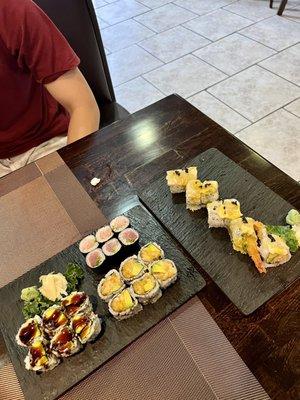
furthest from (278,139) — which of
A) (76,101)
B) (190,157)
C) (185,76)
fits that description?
(76,101)

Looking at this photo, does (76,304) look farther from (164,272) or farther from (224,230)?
(224,230)

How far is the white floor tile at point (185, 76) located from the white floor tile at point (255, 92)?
0.12 meters

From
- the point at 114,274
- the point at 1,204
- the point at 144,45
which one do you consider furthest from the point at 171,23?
the point at 114,274

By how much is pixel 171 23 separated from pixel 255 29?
2.79ft

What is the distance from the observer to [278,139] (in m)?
2.29

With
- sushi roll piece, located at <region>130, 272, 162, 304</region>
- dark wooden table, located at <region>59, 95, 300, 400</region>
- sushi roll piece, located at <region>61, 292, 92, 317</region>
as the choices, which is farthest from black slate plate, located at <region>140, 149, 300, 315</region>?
sushi roll piece, located at <region>61, 292, 92, 317</region>

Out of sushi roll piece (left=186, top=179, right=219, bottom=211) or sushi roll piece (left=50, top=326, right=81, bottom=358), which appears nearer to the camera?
sushi roll piece (left=50, top=326, right=81, bottom=358)

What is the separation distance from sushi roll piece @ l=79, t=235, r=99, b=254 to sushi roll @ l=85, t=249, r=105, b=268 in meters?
0.01

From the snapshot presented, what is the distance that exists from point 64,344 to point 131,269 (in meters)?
0.23

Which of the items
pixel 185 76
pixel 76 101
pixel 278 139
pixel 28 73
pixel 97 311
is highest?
pixel 28 73

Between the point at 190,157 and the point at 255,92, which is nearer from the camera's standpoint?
the point at 190,157

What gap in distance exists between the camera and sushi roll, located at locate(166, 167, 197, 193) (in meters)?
1.05

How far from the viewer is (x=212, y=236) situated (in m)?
0.96

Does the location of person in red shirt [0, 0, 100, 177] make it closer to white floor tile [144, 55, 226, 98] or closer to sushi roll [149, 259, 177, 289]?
sushi roll [149, 259, 177, 289]
